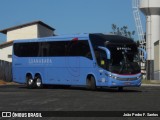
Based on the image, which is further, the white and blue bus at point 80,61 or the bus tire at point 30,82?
the bus tire at point 30,82

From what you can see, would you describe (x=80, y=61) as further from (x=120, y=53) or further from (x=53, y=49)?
(x=53, y=49)

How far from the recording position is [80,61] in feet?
113

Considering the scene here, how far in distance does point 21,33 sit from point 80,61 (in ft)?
161

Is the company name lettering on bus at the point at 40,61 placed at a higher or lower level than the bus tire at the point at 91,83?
higher

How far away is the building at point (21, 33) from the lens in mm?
79463

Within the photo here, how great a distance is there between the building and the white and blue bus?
3968 cm

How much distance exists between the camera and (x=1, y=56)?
80188 mm

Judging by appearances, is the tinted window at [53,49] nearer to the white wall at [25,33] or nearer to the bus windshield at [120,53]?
the bus windshield at [120,53]

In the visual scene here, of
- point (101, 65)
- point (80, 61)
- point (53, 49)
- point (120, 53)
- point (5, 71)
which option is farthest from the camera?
point (5, 71)

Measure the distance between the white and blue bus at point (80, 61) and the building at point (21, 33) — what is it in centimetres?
3968

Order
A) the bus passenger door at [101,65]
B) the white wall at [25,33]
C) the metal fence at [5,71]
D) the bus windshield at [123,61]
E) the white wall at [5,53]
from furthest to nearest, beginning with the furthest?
the white wall at [25,33] → the white wall at [5,53] → the metal fence at [5,71] → the bus passenger door at [101,65] → the bus windshield at [123,61]

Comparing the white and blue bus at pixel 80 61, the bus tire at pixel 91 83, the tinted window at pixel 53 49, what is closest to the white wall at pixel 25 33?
the tinted window at pixel 53 49

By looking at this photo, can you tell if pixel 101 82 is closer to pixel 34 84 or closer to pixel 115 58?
pixel 115 58

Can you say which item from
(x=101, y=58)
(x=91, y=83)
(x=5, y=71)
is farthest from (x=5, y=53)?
(x=101, y=58)
